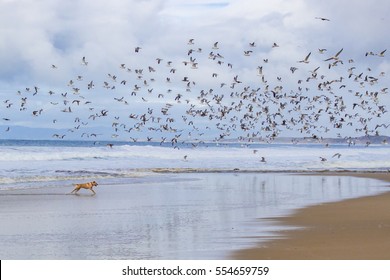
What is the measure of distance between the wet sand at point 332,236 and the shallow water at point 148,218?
661 mm

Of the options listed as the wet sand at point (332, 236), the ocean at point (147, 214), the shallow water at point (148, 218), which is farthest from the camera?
the ocean at point (147, 214)

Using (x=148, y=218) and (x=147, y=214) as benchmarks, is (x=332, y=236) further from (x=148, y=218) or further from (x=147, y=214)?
(x=147, y=214)

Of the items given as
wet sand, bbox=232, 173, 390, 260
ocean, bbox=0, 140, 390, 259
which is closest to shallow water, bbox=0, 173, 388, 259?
ocean, bbox=0, 140, 390, 259

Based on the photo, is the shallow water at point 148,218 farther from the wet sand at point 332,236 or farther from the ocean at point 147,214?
the wet sand at point 332,236

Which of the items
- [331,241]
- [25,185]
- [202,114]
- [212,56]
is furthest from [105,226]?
[202,114]

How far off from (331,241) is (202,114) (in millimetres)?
34594

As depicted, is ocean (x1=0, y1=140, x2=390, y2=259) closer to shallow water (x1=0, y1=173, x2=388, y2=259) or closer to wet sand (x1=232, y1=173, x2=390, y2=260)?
shallow water (x1=0, y1=173, x2=388, y2=259)

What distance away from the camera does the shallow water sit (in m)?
15.5

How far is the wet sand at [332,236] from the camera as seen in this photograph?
1478cm

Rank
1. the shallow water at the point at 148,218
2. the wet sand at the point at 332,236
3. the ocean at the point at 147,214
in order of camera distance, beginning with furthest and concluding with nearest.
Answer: the ocean at the point at 147,214
the shallow water at the point at 148,218
the wet sand at the point at 332,236

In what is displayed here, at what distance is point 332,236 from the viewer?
17422 mm

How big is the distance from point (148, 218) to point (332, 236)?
5.82m

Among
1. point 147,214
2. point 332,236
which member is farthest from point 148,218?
point 332,236

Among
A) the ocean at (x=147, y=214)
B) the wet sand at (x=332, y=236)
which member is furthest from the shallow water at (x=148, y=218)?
the wet sand at (x=332, y=236)
